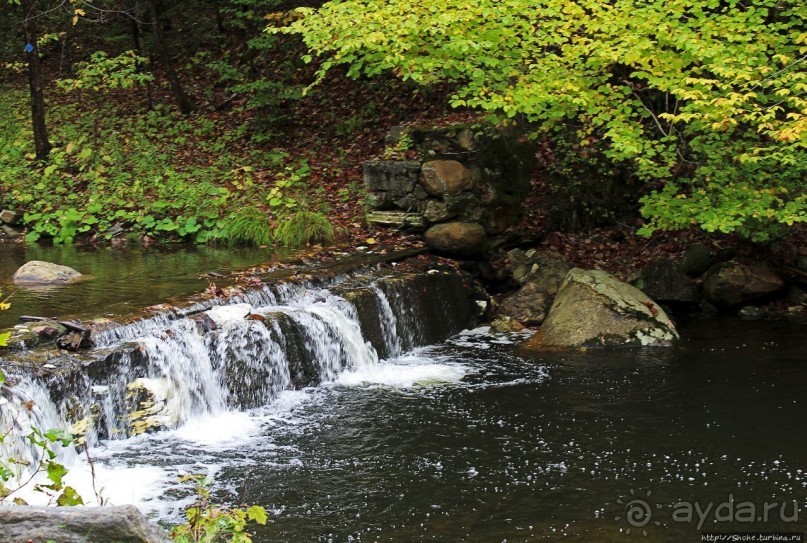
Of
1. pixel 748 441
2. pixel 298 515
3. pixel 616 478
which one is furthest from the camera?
pixel 748 441

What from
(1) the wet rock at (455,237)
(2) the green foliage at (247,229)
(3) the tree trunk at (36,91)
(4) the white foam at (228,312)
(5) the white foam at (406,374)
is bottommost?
(5) the white foam at (406,374)

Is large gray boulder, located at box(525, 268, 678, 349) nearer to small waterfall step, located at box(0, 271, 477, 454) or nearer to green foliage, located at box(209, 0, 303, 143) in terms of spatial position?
small waterfall step, located at box(0, 271, 477, 454)

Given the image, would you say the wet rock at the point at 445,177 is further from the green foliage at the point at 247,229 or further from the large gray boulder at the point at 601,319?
the green foliage at the point at 247,229

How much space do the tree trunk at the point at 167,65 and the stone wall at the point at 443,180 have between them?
6.39 meters

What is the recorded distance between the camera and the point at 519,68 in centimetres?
977

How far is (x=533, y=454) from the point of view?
6621mm

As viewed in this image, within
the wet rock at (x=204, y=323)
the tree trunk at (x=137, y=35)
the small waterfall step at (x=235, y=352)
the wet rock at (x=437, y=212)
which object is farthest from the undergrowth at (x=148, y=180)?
the wet rock at (x=204, y=323)

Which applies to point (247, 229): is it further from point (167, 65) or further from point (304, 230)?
point (167, 65)

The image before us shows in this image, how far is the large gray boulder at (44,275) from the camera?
9867 millimetres

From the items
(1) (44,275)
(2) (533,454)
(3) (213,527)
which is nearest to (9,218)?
(1) (44,275)

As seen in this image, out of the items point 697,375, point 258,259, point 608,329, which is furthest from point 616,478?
point 258,259

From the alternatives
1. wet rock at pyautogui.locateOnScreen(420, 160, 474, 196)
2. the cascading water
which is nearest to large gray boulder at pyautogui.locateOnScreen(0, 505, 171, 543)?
the cascading water

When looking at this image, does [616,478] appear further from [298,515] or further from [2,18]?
[2,18]

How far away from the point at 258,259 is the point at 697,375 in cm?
571
